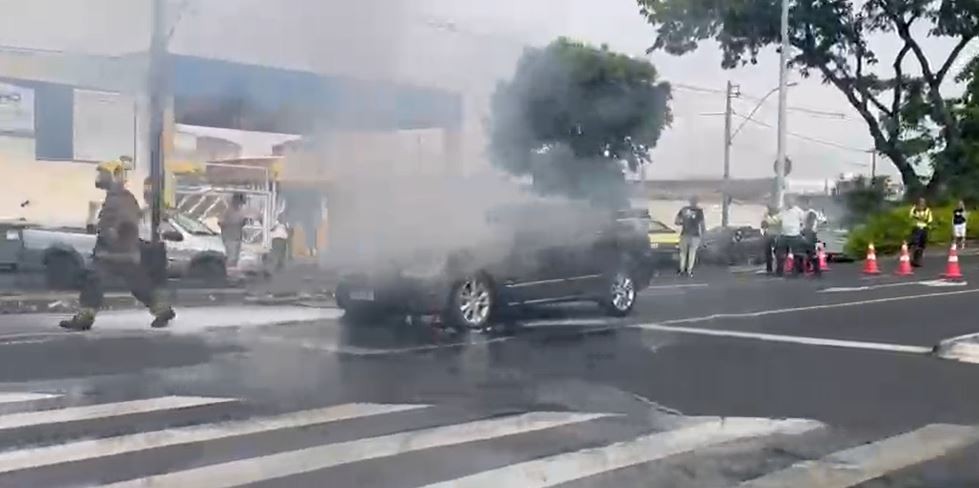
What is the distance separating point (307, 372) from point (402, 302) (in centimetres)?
306

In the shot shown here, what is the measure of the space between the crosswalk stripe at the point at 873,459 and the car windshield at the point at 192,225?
5.34 meters

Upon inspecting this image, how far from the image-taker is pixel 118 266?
12.9 m

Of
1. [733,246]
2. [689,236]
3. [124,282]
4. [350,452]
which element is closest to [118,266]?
[124,282]

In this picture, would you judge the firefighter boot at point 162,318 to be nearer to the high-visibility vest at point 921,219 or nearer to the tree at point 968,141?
the high-visibility vest at point 921,219

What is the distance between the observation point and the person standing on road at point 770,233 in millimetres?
22938

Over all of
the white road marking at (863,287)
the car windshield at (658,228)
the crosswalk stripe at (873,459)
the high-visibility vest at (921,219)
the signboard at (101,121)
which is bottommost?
the crosswalk stripe at (873,459)

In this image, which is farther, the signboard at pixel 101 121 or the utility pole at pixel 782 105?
the utility pole at pixel 782 105

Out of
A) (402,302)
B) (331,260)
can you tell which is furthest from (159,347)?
(402,302)

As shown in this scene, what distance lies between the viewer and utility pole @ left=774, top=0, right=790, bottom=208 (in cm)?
1395

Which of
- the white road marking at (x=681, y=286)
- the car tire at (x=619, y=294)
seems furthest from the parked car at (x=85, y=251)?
the white road marking at (x=681, y=286)

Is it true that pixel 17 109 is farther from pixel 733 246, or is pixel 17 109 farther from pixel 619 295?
pixel 733 246

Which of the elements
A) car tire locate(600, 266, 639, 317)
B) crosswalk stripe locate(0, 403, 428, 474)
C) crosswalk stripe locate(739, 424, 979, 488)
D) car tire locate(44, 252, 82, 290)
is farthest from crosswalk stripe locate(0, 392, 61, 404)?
car tire locate(600, 266, 639, 317)

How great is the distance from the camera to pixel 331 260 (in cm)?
1195

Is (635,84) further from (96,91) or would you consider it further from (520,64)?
(96,91)
